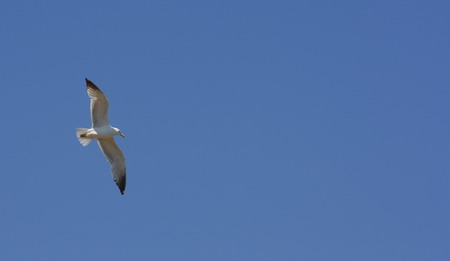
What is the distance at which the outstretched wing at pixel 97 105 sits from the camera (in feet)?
72.9

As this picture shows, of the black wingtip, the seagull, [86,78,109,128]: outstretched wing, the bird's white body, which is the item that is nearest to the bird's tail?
the seagull

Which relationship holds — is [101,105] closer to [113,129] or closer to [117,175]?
[113,129]

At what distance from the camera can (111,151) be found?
23.8 metres

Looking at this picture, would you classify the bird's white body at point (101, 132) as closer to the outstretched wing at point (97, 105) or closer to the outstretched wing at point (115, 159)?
the outstretched wing at point (97, 105)

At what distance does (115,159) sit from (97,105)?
229 centimetres

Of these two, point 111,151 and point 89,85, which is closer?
point 89,85

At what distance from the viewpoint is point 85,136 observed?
900 inches

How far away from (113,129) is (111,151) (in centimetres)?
118

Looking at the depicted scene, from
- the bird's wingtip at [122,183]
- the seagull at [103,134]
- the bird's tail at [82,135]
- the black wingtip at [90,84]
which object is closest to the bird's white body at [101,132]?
the seagull at [103,134]

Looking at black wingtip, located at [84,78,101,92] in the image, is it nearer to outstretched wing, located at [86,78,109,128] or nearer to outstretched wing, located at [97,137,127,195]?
outstretched wing, located at [86,78,109,128]

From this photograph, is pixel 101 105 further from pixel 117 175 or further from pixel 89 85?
pixel 117 175

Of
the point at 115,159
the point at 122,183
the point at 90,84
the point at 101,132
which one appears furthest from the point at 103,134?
the point at 122,183

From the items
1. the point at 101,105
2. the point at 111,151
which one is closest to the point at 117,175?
the point at 111,151

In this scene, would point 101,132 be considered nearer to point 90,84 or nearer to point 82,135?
point 82,135
